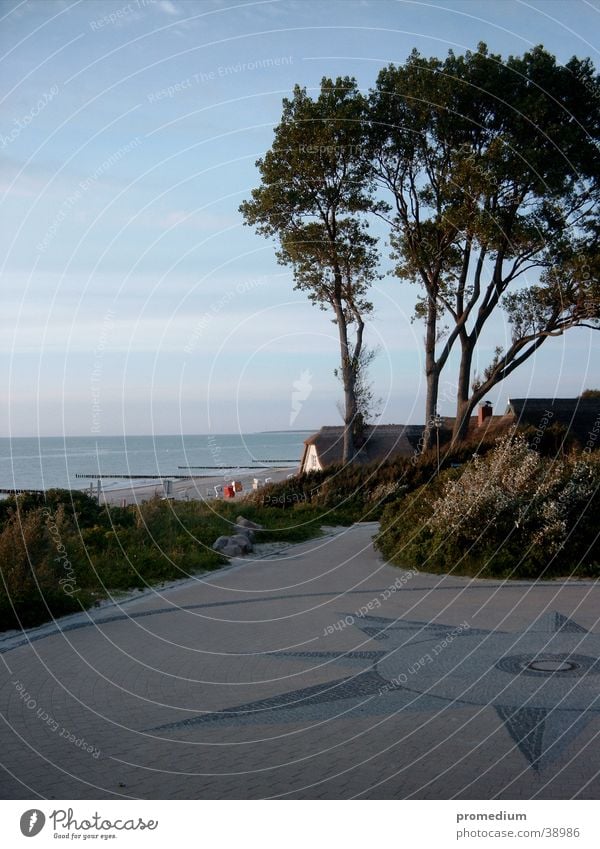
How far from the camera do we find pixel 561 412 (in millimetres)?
30891

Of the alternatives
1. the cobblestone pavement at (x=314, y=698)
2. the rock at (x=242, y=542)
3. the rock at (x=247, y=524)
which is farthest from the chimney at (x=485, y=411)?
the cobblestone pavement at (x=314, y=698)

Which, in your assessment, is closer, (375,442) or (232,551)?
(232,551)

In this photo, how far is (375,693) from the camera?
666 centimetres

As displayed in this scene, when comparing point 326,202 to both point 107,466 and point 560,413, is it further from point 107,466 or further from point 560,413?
point 107,466

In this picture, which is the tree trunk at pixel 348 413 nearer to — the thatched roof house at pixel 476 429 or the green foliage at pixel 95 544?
the thatched roof house at pixel 476 429

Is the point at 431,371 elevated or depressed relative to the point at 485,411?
elevated

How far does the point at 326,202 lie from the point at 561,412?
11995 mm

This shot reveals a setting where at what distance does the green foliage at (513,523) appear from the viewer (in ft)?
39.2

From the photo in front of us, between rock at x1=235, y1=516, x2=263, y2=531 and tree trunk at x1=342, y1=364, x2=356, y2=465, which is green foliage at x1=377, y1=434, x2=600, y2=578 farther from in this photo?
tree trunk at x1=342, y1=364, x2=356, y2=465

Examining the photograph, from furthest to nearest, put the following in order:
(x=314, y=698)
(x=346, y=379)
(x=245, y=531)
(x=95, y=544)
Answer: (x=346, y=379), (x=245, y=531), (x=95, y=544), (x=314, y=698)

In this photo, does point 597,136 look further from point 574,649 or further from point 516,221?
point 574,649

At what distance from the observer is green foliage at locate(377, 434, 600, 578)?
11.9 metres

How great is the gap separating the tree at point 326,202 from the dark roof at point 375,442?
1.40m

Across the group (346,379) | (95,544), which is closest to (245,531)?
(95,544)
